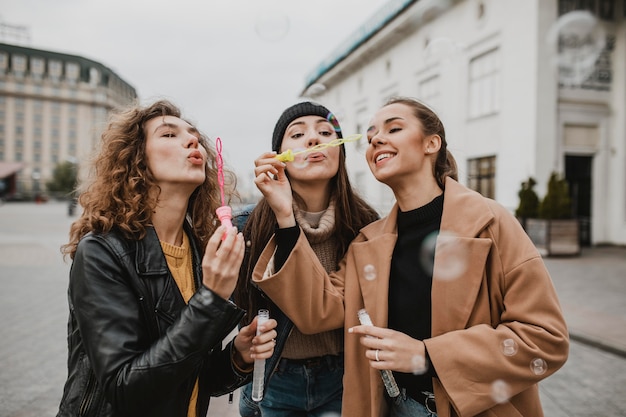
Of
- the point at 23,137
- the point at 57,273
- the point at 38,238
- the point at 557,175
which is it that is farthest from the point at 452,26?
the point at 23,137

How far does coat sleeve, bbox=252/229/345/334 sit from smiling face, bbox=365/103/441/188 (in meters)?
0.44

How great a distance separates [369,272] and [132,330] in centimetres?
89

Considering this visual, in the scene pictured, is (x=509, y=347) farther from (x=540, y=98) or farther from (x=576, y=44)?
(x=540, y=98)

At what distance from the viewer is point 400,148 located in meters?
1.75

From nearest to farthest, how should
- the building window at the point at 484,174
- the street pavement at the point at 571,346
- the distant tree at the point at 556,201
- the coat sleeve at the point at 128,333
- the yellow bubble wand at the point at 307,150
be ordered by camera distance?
the coat sleeve at the point at 128,333, the yellow bubble wand at the point at 307,150, the street pavement at the point at 571,346, the distant tree at the point at 556,201, the building window at the point at 484,174

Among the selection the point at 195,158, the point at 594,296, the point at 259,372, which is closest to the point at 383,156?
the point at 195,158

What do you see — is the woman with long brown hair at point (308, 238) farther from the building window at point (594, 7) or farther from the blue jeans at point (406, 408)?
the building window at point (594, 7)

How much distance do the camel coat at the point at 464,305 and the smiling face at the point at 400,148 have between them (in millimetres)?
150

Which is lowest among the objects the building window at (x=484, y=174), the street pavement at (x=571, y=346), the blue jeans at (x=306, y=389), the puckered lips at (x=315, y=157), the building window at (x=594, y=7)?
the street pavement at (x=571, y=346)

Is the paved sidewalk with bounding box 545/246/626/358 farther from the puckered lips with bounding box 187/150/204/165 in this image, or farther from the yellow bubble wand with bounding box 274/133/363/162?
the puckered lips with bounding box 187/150/204/165

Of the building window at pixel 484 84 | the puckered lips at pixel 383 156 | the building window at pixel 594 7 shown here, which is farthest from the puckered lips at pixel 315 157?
the building window at pixel 594 7

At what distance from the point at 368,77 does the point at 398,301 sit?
786 inches

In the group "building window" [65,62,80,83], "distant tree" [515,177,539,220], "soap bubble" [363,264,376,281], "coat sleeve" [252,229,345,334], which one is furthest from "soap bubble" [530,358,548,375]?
"building window" [65,62,80,83]

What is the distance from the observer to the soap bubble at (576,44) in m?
10.4
